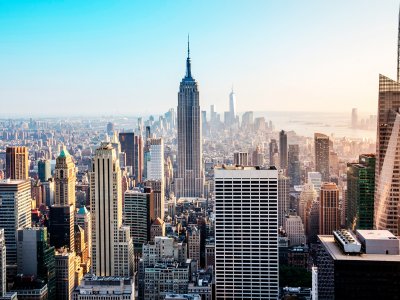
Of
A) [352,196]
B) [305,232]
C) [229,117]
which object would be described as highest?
[229,117]

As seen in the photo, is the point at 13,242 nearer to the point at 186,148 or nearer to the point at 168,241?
the point at 168,241

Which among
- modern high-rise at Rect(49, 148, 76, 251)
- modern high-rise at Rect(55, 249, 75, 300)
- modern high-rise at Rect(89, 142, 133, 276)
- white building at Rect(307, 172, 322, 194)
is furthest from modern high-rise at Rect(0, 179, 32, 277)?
white building at Rect(307, 172, 322, 194)

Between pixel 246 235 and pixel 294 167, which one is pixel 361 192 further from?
pixel 294 167

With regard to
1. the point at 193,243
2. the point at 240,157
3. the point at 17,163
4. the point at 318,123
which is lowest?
the point at 193,243

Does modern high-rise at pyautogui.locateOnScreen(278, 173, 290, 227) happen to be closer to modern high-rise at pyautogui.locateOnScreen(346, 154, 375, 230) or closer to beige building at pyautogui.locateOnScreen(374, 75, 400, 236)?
modern high-rise at pyautogui.locateOnScreen(346, 154, 375, 230)

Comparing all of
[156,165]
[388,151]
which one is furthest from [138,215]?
[156,165]

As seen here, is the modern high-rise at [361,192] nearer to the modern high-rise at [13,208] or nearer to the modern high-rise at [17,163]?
the modern high-rise at [13,208]

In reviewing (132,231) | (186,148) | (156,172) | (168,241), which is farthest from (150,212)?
(186,148)
